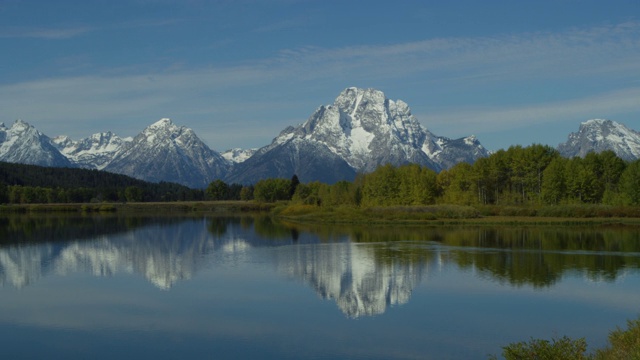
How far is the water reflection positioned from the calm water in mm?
225

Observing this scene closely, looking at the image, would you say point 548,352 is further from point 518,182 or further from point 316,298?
point 518,182

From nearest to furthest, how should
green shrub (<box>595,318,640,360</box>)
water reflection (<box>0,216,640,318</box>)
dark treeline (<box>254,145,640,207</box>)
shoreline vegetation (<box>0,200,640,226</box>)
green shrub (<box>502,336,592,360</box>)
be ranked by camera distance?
1. green shrub (<box>502,336,592,360</box>)
2. green shrub (<box>595,318,640,360</box>)
3. water reflection (<box>0,216,640,318</box>)
4. shoreline vegetation (<box>0,200,640,226</box>)
5. dark treeline (<box>254,145,640,207</box>)

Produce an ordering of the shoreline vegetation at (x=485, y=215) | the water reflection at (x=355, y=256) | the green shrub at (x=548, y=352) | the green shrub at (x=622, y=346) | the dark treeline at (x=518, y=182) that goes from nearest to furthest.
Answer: the green shrub at (x=548, y=352) < the green shrub at (x=622, y=346) < the water reflection at (x=355, y=256) < the shoreline vegetation at (x=485, y=215) < the dark treeline at (x=518, y=182)

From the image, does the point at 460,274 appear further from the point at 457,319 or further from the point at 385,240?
the point at 385,240

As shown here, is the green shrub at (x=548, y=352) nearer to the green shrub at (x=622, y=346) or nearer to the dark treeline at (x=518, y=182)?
the green shrub at (x=622, y=346)

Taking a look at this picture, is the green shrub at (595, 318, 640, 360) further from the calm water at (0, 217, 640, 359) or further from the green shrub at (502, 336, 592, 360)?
the calm water at (0, 217, 640, 359)

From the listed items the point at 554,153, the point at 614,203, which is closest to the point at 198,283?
the point at 614,203

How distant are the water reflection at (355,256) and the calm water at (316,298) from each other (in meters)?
0.23

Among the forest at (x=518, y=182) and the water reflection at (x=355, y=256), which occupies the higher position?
the forest at (x=518, y=182)

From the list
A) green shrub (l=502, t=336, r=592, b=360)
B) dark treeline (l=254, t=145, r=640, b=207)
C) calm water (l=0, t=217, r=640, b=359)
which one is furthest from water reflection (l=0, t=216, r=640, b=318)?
dark treeline (l=254, t=145, r=640, b=207)

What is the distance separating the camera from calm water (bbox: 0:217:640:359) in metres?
32.2

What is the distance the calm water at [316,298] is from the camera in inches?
1266

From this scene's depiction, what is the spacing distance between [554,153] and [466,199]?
2278 centimetres

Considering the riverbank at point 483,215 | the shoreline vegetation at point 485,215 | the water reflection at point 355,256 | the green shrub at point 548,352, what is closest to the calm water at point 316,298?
the water reflection at point 355,256
